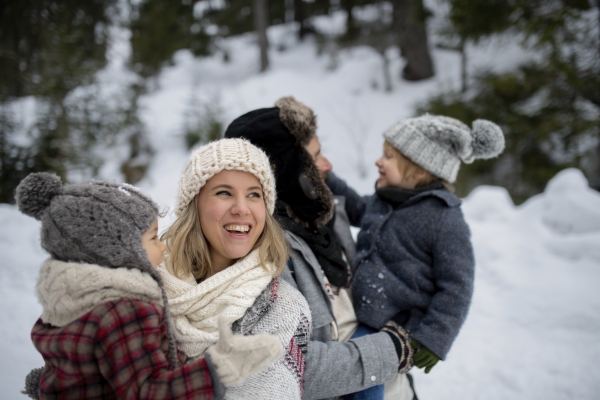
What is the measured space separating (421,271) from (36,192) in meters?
1.72

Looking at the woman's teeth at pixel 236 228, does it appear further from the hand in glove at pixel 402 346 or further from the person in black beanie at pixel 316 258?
the hand in glove at pixel 402 346

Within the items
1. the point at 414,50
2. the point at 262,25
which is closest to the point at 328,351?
the point at 414,50

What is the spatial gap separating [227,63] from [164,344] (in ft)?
50.8

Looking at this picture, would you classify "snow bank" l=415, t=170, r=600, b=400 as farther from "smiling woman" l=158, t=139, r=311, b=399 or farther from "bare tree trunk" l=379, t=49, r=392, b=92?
"bare tree trunk" l=379, t=49, r=392, b=92

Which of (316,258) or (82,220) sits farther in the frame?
(316,258)

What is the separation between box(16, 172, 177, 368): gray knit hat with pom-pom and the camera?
1.17m

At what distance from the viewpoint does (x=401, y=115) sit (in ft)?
32.0

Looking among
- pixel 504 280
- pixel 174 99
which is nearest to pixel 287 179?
pixel 504 280

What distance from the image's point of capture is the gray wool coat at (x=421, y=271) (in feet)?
6.10

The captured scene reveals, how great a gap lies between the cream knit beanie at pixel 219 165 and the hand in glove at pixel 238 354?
0.61 meters

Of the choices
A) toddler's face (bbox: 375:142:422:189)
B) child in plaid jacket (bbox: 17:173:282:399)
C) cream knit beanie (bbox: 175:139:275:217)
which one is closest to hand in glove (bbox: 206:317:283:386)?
child in plaid jacket (bbox: 17:173:282:399)

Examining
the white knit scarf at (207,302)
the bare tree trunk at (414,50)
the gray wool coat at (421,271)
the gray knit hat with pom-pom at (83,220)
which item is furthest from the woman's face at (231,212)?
the bare tree trunk at (414,50)

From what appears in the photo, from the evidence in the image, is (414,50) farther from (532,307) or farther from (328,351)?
(328,351)

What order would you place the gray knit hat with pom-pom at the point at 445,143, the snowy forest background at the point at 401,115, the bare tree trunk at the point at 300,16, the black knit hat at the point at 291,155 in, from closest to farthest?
the black knit hat at the point at 291,155
the gray knit hat with pom-pom at the point at 445,143
the snowy forest background at the point at 401,115
the bare tree trunk at the point at 300,16
